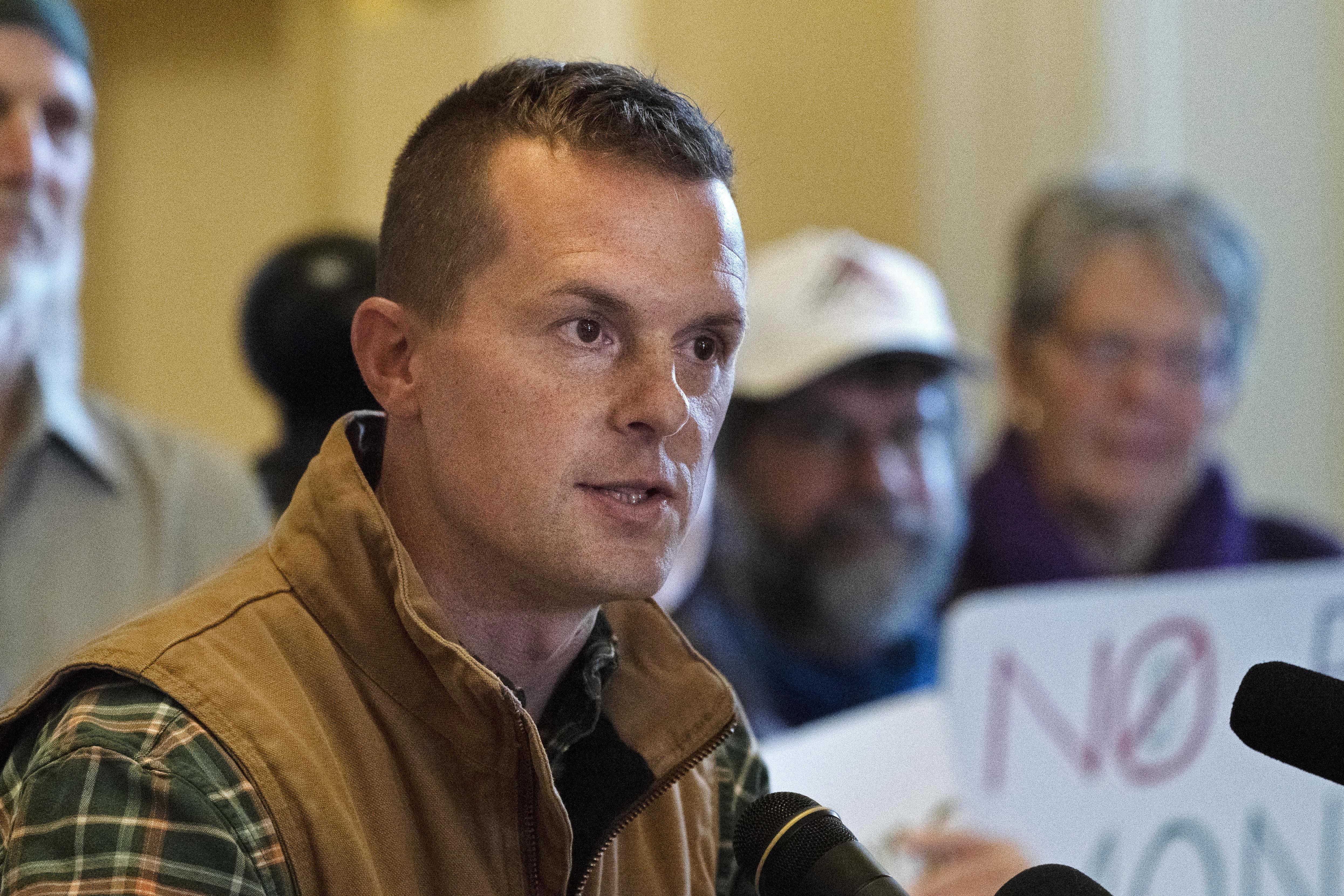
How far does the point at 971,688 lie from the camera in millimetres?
2012

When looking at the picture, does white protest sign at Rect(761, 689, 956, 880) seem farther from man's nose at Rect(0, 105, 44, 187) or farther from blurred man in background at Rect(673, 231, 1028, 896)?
man's nose at Rect(0, 105, 44, 187)

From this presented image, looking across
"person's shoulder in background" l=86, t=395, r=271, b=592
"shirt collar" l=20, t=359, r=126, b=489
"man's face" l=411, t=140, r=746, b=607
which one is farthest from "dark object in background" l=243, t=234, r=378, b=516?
"man's face" l=411, t=140, r=746, b=607

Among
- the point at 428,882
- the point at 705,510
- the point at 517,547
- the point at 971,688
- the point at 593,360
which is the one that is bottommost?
the point at 971,688

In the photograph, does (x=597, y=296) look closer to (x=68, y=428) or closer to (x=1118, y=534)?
(x=68, y=428)

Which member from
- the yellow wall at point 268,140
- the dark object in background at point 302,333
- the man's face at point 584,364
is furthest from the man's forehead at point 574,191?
the yellow wall at point 268,140

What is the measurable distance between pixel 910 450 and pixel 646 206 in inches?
59.4

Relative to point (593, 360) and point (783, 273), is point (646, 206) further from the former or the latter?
point (783, 273)

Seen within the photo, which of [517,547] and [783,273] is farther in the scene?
[783,273]

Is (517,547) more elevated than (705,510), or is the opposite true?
(517,547)

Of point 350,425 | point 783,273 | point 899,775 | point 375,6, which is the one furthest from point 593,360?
point 375,6

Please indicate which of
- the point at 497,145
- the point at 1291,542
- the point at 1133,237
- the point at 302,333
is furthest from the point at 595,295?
the point at 1291,542

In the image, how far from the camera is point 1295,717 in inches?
30.6

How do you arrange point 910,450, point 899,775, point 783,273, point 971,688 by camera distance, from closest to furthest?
point 899,775
point 971,688
point 910,450
point 783,273

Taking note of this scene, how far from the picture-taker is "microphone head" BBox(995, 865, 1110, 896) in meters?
0.75
